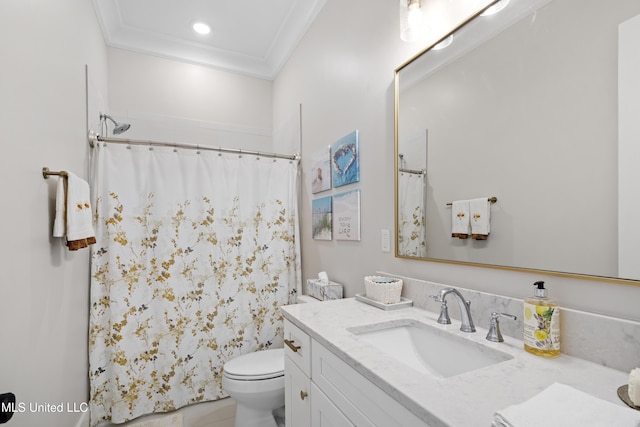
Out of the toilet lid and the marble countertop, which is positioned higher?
the marble countertop

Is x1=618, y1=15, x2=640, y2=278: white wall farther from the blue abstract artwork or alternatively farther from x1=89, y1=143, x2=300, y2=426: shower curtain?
x1=89, y1=143, x2=300, y2=426: shower curtain

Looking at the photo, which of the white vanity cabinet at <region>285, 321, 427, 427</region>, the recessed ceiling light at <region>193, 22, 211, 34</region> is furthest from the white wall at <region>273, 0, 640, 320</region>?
the recessed ceiling light at <region>193, 22, 211, 34</region>

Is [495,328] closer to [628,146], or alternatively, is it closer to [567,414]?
[567,414]

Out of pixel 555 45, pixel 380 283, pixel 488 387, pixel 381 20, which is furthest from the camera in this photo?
pixel 381 20

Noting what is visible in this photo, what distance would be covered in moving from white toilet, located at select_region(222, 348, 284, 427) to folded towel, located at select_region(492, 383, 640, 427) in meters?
1.38

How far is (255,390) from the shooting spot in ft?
5.30

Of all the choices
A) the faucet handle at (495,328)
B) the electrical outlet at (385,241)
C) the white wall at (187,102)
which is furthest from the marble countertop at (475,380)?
the white wall at (187,102)

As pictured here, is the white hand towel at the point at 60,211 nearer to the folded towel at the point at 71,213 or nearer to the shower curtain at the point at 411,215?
the folded towel at the point at 71,213

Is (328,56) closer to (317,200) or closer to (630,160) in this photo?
(317,200)

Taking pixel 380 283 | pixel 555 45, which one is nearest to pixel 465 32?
pixel 555 45

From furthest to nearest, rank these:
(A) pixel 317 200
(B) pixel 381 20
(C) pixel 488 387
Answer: (A) pixel 317 200
(B) pixel 381 20
(C) pixel 488 387

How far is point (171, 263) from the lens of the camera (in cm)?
202

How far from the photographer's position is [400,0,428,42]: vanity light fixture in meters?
1.24

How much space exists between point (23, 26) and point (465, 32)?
61.1 inches
